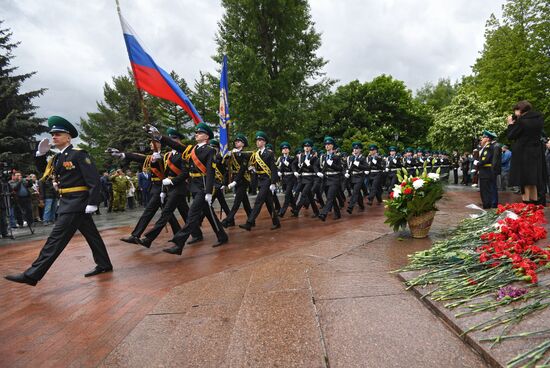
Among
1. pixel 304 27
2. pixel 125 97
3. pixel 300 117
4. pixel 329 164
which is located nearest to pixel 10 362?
pixel 329 164

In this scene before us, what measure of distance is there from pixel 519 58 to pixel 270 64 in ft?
58.9

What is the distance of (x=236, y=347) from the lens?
230cm

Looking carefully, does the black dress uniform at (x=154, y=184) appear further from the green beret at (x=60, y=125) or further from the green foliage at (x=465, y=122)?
the green foliage at (x=465, y=122)

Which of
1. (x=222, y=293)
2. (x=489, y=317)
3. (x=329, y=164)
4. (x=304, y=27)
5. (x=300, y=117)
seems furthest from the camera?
(x=304, y=27)

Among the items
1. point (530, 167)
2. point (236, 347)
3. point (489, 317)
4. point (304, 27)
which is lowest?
point (236, 347)

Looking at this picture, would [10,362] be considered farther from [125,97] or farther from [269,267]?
[125,97]

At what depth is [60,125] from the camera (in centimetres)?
470

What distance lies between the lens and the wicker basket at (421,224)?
4.86m

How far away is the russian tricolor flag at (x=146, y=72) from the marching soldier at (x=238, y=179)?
216 centimetres

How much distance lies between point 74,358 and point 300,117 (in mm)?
17869

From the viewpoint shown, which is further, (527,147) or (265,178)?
(265,178)

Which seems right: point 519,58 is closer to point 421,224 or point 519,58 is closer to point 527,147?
point 527,147

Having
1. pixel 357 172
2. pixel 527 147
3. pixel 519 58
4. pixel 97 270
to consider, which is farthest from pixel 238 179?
pixel 519 58

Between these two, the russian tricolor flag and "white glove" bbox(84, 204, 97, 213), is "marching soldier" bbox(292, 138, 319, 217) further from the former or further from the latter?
"white glove" bbox(84, 204, 97, 213)
